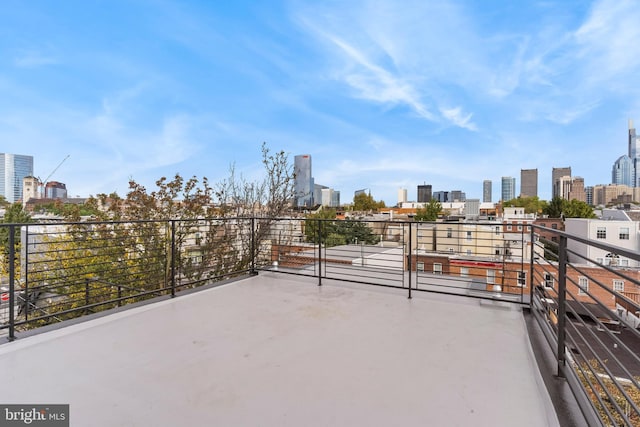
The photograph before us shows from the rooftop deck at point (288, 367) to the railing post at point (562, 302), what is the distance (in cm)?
17

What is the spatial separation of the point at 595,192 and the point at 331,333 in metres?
41.2

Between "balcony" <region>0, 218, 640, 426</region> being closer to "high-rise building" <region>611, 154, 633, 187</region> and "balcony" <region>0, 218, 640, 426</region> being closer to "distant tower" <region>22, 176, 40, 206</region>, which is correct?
"distant tower" <region>22, 176, 40, 206</region>

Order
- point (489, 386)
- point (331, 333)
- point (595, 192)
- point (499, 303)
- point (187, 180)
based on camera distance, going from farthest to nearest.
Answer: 1. point (595, 192)
2. point (187, 180)
3. point (499, 303)
4. point (331, 333)
5. point (489, 386)

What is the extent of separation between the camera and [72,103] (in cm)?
753

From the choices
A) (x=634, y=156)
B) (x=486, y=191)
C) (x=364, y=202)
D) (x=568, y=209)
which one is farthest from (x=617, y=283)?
(x=486, y=191)

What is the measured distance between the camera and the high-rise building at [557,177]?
36.2m

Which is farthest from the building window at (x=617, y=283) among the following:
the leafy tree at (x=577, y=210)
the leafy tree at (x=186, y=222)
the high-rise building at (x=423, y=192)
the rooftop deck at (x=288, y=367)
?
the high-rise building at (x=423, y=192)

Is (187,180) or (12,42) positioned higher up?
(12,42)

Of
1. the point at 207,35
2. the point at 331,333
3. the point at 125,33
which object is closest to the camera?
the point at 331,333

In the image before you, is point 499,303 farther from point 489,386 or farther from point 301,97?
point 301,97

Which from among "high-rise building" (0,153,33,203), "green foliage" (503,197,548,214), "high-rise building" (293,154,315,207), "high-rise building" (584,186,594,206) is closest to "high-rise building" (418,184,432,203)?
"green foliage" (503,197,548,214)

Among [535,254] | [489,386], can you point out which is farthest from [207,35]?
[489,386]

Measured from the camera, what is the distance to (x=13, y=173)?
7.73m

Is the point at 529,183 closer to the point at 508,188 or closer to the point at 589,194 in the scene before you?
the point at 508,188
